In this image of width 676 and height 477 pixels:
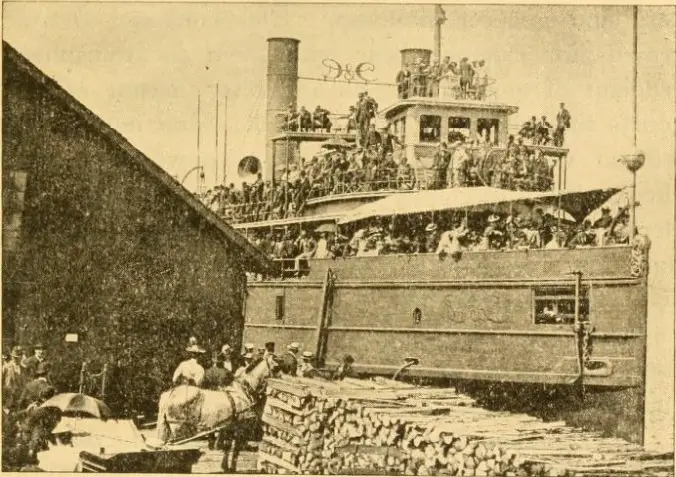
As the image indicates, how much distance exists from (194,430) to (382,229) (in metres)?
6.88

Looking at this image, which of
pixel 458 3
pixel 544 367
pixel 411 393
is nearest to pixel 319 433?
pixel 411 393

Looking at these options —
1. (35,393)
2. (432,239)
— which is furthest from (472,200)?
(35,393)

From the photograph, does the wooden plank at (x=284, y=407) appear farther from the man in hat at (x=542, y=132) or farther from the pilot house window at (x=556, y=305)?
the man in hat at (x=542, y=132)

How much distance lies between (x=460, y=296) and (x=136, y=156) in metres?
5.91

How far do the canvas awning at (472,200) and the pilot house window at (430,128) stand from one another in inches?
100

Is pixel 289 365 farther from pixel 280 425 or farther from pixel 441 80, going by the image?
pixel 441 80

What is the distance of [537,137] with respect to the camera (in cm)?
1867

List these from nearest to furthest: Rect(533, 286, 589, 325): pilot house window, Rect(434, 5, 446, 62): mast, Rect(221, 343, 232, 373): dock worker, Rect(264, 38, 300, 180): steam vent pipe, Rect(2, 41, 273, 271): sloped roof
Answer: Rect(2, 41, 273, 271): sloped roof → Rect(434, 5, 446, 62): mast → Rect(221, 343, 232, 373): dock worker → Rect(533, 286, 589, 325): pilot house window → Rect(264, 38, 300, 180): steam vent pipe

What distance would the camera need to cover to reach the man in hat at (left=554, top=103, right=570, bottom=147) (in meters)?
16.4

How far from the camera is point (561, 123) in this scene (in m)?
17.1

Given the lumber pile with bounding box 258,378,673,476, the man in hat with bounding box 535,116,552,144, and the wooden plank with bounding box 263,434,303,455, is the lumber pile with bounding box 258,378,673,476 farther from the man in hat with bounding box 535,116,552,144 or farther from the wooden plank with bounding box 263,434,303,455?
the man in hat with bounding box 535,116,552,144

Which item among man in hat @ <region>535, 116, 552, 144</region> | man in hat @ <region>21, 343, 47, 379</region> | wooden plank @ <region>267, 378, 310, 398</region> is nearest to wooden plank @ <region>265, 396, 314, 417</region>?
wooden plank @ <region>267, 378, 310, 398</region>

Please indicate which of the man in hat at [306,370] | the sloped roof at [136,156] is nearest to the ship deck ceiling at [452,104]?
the sloped roof at [136,156]

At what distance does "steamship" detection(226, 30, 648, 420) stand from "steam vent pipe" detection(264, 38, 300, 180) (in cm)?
13
